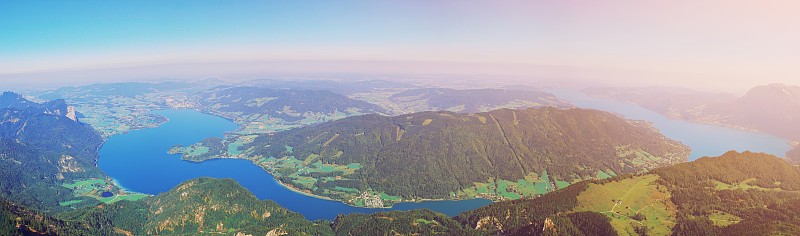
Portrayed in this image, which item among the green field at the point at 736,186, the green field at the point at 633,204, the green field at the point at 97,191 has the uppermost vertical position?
the green field at the point at 736,186

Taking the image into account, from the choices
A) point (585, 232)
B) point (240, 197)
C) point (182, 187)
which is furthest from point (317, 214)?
point (585, 232)

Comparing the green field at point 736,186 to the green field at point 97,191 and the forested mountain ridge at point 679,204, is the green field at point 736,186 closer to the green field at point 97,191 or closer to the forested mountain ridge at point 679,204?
the forested mountain ridge at point 679,204

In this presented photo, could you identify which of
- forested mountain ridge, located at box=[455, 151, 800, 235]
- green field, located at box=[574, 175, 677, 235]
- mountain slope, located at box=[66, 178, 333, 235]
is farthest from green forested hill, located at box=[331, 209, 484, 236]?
green field, located at box=[574, 175, 677, 235]

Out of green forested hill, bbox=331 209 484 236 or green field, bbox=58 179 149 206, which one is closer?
green forested hill, bbox=331 209 484 236

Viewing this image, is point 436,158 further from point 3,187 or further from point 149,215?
point 3,187

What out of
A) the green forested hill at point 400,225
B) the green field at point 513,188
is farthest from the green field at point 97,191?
the green field at point 513,188

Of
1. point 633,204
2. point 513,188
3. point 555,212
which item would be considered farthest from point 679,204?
point 513,188

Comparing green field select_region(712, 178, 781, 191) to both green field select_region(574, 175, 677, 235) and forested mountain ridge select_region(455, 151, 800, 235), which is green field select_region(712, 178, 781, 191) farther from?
green field select_region(574, 175, 677, 235)
